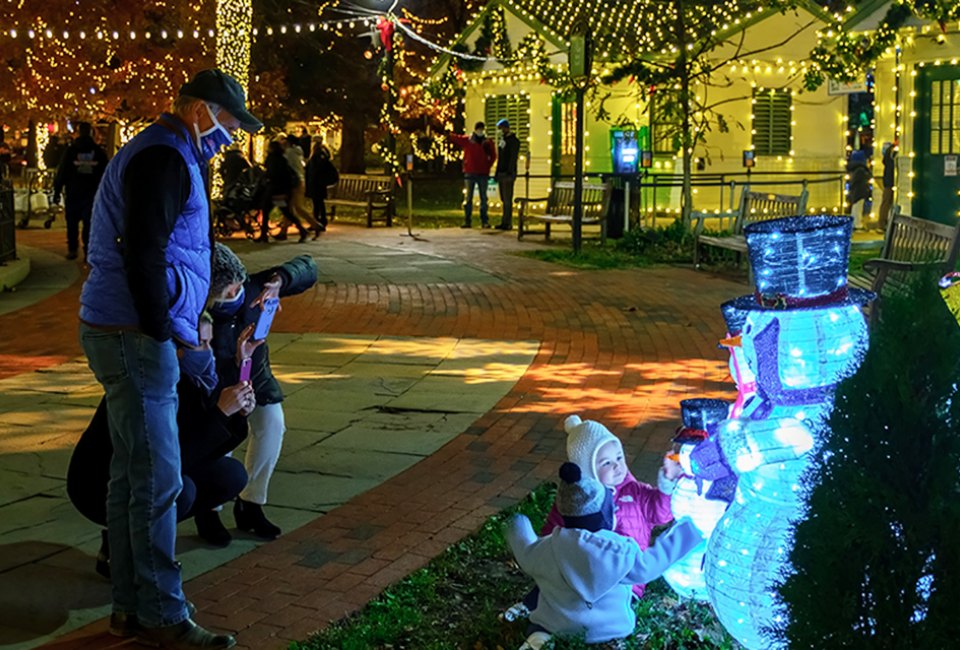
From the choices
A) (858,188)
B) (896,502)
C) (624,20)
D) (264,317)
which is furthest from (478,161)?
(896,502)

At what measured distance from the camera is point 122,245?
4352mm

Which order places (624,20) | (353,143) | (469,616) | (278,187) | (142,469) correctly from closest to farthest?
(142,469), (469,616), (278,187), (624,20), (353,143)

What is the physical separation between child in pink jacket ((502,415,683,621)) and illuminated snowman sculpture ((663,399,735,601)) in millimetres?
74

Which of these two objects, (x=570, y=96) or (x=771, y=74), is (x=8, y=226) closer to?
(x=570, y=96)

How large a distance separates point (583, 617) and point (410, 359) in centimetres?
596

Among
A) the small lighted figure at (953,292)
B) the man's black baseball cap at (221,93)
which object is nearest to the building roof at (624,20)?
the small lighted figure at (953,292)

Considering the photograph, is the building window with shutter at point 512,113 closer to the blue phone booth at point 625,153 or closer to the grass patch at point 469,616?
the blue phone booth at point 625,153

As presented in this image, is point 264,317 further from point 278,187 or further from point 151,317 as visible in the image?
point 278,187

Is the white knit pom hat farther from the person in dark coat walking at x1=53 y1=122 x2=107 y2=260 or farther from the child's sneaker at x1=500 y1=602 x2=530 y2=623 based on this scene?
the person in dark coat walking at x1=53 y1=122 x2=107 y2=260

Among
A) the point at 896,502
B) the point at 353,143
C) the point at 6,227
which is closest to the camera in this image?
the point at 896,502

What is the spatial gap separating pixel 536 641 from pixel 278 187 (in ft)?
55.3

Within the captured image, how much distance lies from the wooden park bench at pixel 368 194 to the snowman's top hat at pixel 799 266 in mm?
19498

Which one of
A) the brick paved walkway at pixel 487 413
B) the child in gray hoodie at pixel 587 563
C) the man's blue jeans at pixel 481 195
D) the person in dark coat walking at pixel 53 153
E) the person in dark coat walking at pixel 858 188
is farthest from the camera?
the person in dark coat walking at pixel 53 153

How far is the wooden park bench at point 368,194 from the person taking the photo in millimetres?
23761
